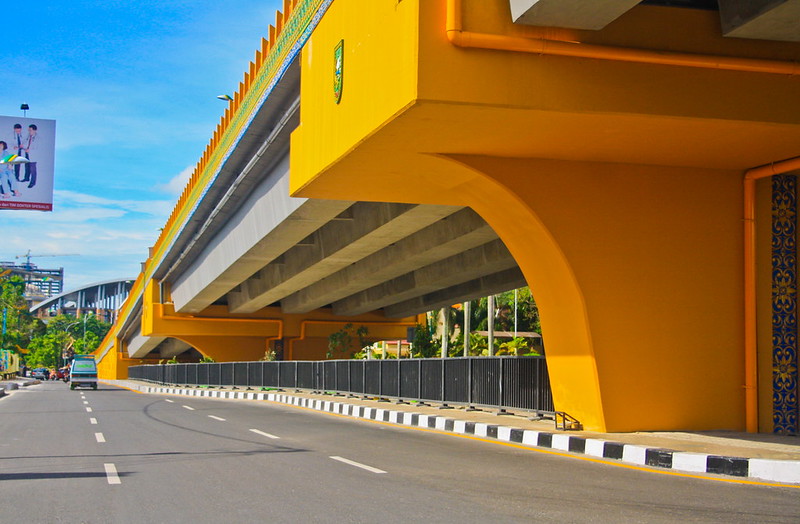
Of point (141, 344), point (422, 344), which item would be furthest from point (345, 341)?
point (141, 344)

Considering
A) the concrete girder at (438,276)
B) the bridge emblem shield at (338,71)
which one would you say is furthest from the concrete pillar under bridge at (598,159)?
the concrete girder at (438,276)

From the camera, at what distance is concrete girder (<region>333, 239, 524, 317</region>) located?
2436cm

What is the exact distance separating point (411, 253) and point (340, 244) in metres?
2.06

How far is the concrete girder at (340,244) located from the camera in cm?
1997

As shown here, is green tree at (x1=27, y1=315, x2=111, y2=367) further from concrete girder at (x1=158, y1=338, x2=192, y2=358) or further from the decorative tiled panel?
the decorative tiled panel

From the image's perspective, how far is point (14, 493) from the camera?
7785mm

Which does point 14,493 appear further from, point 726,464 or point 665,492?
point 726,464

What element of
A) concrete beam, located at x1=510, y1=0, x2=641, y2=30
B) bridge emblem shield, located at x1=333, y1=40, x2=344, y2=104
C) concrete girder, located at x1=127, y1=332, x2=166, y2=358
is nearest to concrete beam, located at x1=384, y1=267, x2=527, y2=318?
bridge emblem shield, located at x1=333, y1=40, x2=344, y2=104

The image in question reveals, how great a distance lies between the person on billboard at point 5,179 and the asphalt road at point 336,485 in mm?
18216

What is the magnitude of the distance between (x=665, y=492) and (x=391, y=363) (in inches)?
607

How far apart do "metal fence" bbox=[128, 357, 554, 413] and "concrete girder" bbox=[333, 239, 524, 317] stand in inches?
159

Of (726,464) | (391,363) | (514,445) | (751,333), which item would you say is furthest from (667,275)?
(391,363)

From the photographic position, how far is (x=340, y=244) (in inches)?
934

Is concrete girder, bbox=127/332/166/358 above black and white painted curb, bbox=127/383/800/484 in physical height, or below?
above
